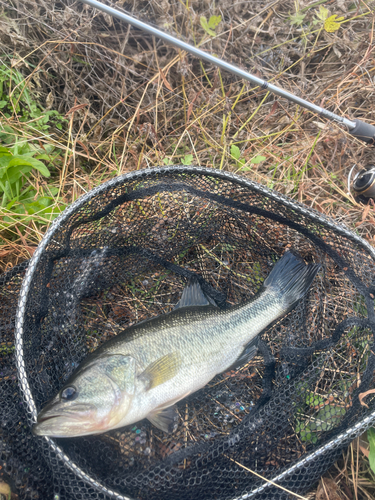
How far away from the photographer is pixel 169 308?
2566 mm

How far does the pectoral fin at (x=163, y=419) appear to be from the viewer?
1901mm

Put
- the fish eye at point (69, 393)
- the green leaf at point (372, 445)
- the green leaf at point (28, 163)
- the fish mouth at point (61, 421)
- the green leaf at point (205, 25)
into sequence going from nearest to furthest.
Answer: the fish mouth at point (61, 421) → the fish eye at point (69, 393) → the green leaf at point (372, 445) → the green leaf at point (28, 163) → the green leaf at point (205, 25)

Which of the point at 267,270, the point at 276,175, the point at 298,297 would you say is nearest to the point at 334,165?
the point at 276,175

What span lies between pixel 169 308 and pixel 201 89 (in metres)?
2.23

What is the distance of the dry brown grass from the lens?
122 inches

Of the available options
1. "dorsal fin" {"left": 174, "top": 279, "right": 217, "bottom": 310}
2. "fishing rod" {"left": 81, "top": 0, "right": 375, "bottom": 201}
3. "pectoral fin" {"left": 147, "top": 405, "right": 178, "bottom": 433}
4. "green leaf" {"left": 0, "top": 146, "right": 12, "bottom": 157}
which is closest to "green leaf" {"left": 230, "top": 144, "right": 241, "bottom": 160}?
"fishing rod" {"left": 81, "top": 0, "right": 375, "bottom": 201}

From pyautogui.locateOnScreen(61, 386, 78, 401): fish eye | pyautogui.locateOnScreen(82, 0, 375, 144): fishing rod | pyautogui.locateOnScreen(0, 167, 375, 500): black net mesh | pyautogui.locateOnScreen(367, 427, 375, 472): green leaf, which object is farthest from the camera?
pyautogui.locateOnScreen(82, 0, 375, 144): fishing rod

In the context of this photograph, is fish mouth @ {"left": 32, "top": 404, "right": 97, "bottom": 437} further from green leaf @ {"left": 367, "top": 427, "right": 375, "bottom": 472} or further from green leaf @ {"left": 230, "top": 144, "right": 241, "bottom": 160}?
green leaf @ {"left": 230, "top": 144, "right": 241, "bottom": 160}

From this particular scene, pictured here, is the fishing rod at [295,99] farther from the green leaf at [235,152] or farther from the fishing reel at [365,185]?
the green leaf at [235,152]

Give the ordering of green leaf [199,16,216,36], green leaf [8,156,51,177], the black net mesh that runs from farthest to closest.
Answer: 1. green leaf [199,16,216,36]
2. green leaf [8,156,51,177]
3. the black net mesh

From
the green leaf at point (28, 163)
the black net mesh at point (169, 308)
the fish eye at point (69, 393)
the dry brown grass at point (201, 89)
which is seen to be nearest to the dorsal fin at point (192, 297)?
the black net mesh at point (169, 308)

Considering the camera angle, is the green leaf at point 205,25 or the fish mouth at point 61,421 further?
the green leaf at point 205,25

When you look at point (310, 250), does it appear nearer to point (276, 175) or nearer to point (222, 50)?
point (276, 175)

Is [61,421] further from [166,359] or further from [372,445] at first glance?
[372,445]
